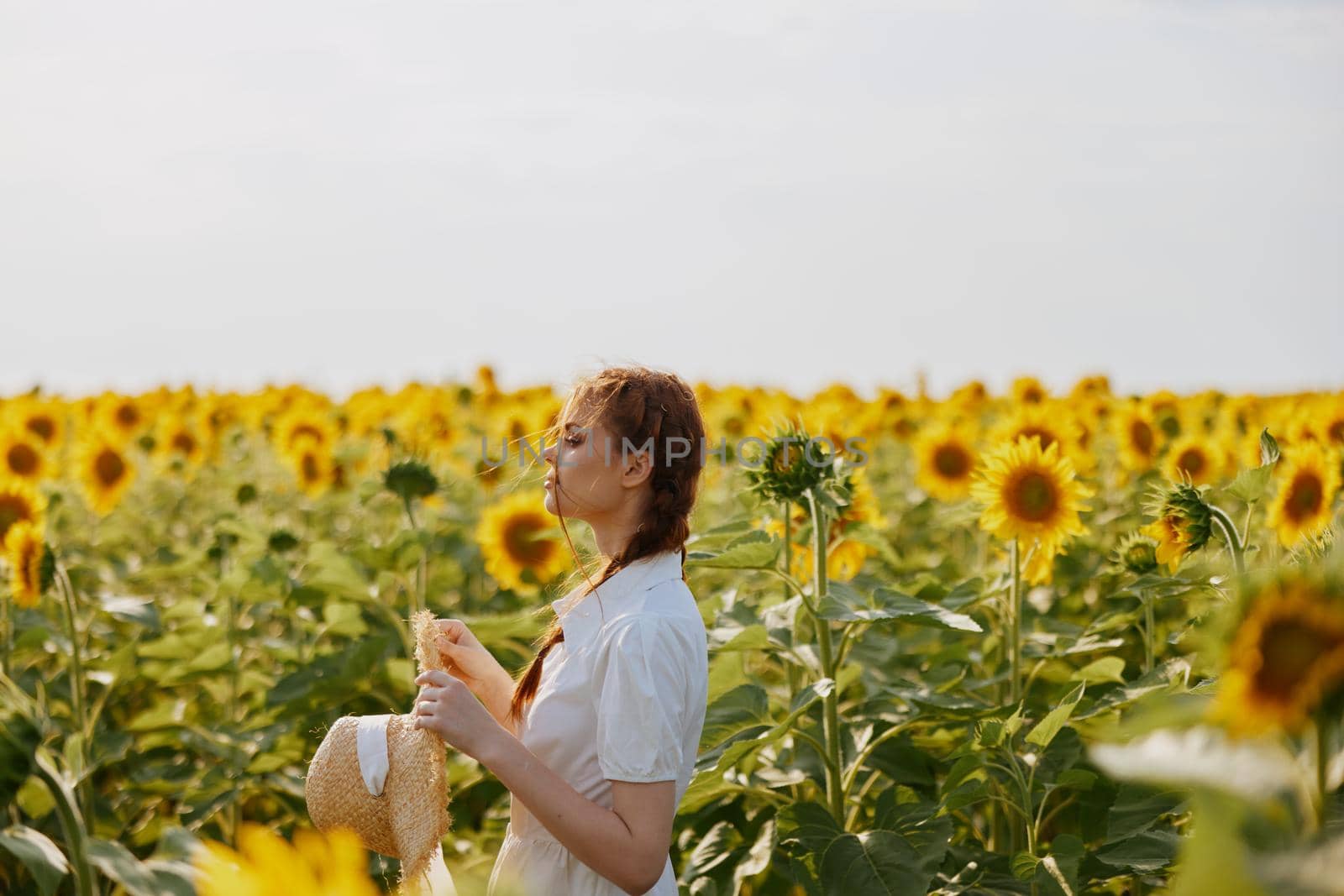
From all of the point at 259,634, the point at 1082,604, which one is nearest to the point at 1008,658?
the point at 1082,604

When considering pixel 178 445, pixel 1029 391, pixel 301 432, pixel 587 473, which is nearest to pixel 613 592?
pixel 587 473

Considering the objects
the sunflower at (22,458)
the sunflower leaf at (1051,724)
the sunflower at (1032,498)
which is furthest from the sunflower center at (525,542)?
the sunflower at (22,458)

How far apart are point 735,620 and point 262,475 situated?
500 cm

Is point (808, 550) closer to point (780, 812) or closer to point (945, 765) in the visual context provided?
point (945, 765)

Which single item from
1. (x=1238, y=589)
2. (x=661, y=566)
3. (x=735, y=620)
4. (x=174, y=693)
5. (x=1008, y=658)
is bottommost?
(x=174, y=693)

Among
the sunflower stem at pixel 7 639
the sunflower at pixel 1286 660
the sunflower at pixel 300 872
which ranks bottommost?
the sunflower stem at pixel 7 639

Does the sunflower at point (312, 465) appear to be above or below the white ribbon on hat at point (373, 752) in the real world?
above

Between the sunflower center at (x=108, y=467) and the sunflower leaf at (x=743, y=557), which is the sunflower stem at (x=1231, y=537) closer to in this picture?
the sunflower leaf at (x=743, y=557)

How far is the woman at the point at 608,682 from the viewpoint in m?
1.87

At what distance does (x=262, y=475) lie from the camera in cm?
732

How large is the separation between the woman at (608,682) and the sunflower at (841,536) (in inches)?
39.7

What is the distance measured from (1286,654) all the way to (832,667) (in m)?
1.90

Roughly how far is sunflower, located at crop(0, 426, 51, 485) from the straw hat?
4750mm

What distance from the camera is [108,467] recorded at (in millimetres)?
6191
